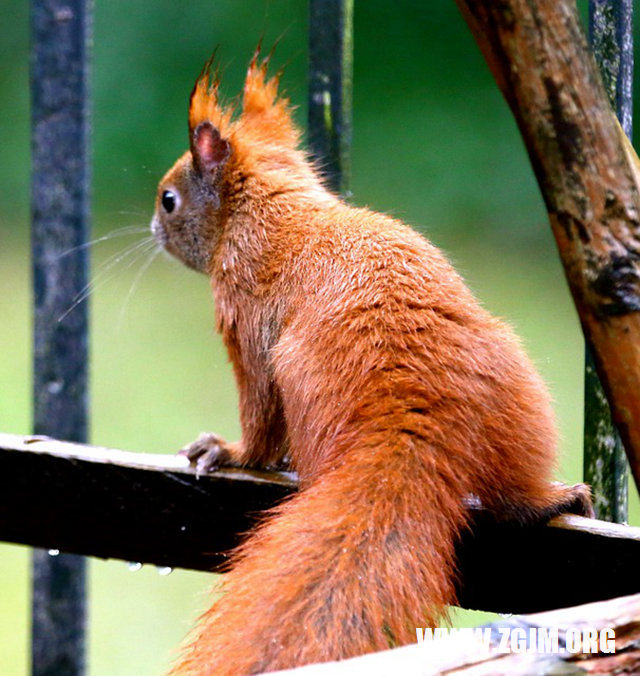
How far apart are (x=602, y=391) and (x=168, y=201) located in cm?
82

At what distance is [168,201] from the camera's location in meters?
1.73

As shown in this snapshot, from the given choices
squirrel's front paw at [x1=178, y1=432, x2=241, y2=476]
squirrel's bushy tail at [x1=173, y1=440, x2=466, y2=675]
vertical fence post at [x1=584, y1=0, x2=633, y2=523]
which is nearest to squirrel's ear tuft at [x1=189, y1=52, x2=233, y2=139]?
squirrel's front paw at [x1=178, y1=432, x2=241, y2=476]

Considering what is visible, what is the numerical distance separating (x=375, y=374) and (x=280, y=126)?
2.32ft

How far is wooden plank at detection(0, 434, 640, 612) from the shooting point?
3.59 ft

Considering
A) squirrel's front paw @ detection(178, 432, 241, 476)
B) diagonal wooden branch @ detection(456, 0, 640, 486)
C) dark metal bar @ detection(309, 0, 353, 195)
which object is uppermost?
dark metal bar @ detection(309, 0, 353, 195)

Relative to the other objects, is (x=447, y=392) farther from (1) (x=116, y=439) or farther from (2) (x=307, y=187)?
(1) (x=116, y=439)

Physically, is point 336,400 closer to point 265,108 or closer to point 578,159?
point 578,159

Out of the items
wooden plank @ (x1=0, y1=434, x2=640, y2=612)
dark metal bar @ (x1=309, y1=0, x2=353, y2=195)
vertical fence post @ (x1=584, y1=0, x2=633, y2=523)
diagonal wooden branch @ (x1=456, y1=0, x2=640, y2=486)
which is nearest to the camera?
diagonal wooden branch @ (x1=456, y1=0, x2=640, y2=486)

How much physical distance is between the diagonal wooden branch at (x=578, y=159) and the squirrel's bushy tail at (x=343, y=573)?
0.72 feet

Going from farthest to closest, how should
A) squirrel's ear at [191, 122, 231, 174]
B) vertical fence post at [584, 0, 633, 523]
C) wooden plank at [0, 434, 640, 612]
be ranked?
squirrel's ear at [191, 122, 231, 174] → vertical fence post at [584, 0, 633, 523] → wooden plank at [0, 434, 640, 612]

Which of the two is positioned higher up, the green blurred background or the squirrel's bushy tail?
the green blurred background

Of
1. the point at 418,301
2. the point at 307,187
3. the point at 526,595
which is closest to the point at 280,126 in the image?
the point at 307,187

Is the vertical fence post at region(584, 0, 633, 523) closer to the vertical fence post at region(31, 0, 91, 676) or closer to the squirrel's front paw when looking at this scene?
the squirrel's front paw

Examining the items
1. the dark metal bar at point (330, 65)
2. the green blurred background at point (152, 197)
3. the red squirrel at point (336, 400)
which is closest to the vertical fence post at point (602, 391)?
the red squirrel at point (336, 400)
